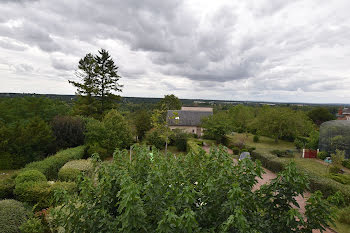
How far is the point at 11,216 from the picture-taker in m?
6.50

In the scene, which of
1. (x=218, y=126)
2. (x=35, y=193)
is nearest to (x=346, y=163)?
(x=218, y=126)

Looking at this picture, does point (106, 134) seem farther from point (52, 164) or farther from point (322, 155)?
point (322, 155)

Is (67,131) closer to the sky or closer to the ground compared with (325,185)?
closer to the sky

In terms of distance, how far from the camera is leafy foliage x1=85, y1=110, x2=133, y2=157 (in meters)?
17.7

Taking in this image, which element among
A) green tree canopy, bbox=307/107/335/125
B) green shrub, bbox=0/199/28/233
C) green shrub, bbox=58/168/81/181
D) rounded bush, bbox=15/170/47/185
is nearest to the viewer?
green shrub, bbox=0/199/28/233

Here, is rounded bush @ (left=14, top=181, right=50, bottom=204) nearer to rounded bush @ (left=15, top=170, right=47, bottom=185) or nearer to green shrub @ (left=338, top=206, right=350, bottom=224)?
rounded bush @ (left=15, top=170, right=47, bottom=185)

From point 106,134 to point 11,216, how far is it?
39.0ft

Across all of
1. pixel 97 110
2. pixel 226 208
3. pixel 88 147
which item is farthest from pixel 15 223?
pixel 97 110

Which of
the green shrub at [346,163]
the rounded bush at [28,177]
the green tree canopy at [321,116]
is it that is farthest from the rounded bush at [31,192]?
the green tree canopy at [321,116]

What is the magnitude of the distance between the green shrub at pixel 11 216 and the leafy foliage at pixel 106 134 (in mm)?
10052

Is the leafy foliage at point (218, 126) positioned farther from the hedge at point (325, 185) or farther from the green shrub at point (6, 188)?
the green shrub at point (6, 188)

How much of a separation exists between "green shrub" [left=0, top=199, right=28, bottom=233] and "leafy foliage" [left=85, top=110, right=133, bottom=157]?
10052mm

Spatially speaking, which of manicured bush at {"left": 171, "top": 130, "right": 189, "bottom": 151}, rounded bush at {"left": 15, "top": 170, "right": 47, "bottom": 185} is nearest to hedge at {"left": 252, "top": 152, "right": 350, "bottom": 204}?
manicured bush at {"left": 171, "top": 130, "right": 189, "bottom": 151}

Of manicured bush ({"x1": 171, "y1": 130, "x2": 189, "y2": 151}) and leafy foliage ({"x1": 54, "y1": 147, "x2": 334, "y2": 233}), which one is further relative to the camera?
manicured bush ({"x1": 171, "y1": 130, "x2": 189, "y2": 151})
